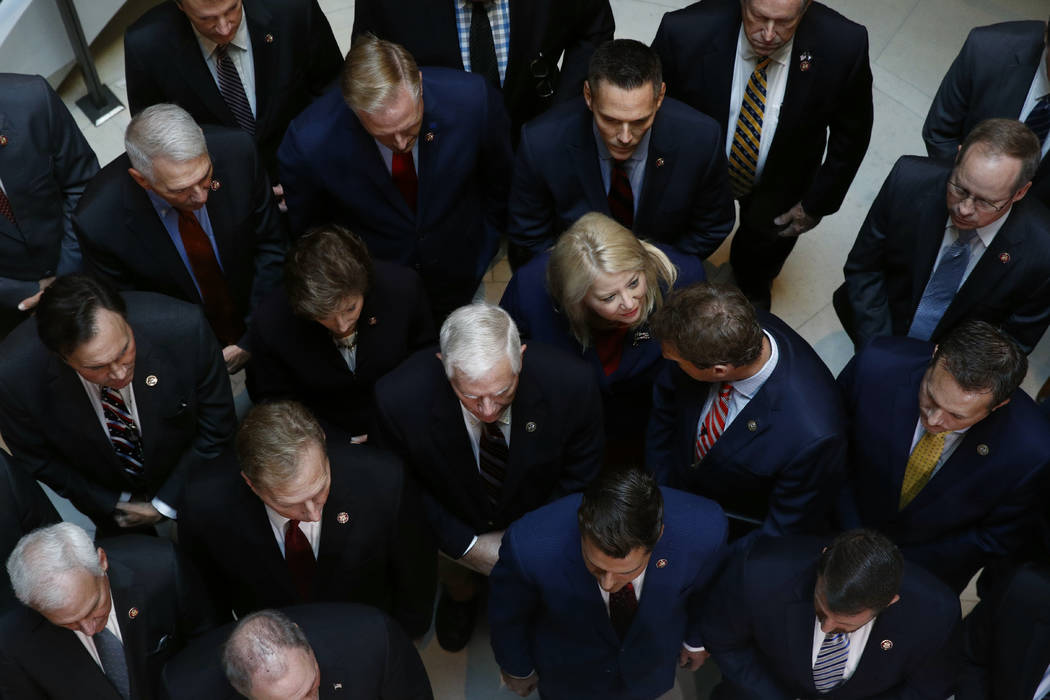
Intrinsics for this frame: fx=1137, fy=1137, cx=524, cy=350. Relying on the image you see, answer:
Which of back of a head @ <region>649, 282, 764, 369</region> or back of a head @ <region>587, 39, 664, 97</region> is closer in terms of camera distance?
back of a head @ <region>649, 282, 764, 369</region>

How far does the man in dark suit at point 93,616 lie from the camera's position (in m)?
3.53

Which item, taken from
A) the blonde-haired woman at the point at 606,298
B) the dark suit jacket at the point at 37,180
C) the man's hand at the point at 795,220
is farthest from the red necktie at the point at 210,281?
the man's hand at the point at 795,220

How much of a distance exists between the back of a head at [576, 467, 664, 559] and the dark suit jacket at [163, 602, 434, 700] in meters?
0.75

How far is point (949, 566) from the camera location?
4.09 meters

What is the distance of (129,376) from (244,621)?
1.13 meters

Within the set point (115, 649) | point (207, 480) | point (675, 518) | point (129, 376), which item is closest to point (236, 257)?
point (129, 376)

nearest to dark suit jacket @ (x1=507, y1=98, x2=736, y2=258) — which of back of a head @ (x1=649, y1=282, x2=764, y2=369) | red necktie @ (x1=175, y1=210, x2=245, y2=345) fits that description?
back of a head @ (x1=649, y1=282, x2=764, y2=369)

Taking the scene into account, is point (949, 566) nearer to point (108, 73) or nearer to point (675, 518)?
point (675, 518)

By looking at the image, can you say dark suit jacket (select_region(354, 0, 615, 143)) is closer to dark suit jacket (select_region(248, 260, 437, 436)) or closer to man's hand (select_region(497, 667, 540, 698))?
dark suit jacket (select_region(248, 260, 437, 436))

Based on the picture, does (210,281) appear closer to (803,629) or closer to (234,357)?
(234,357)

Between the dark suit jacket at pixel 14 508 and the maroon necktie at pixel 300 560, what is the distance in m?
0.88

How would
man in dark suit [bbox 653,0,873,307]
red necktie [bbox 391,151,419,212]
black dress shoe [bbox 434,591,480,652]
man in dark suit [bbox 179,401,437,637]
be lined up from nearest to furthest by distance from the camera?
1. man in dark suit [bbox 179,401,437,637]
2. red necktie [bbox 391,151,419,212]
3. man in dark suit [bbox 653,0,873,307]
4. black dress shoe [bbox 434,591,480,652]

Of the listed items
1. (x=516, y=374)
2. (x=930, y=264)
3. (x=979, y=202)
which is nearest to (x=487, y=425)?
(x=516, y=374)

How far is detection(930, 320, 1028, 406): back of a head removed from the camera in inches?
140
